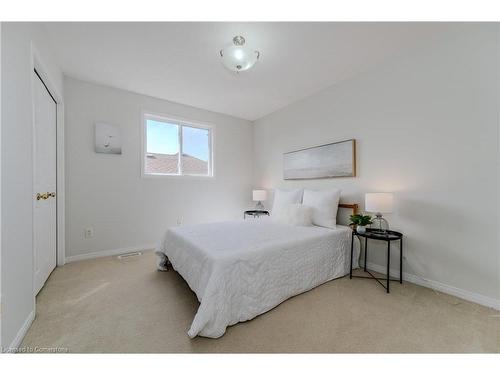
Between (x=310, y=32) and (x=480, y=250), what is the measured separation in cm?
250

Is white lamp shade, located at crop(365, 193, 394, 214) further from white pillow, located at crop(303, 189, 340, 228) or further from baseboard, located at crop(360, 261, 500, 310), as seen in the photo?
baseboard, located at crop(360, 261, 500, 310)

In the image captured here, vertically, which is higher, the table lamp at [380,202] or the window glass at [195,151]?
the window glass at [195,151]

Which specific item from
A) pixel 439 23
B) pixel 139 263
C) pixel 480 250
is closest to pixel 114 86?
pixel 139 263

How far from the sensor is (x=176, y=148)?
11.9ft

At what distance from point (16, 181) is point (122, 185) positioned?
72.5 inches

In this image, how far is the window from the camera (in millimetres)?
3381

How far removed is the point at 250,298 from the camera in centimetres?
153

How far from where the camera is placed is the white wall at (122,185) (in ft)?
8.90

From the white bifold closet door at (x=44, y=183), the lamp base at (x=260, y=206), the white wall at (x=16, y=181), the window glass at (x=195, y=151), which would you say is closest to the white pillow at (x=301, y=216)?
the lamp base at (x=260, y=206)

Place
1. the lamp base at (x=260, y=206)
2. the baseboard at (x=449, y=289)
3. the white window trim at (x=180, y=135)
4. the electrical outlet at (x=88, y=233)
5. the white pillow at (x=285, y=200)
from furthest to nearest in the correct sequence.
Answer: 1. the lamp base at (x=260, y=206)
2. the white window trim at (x=180, y=135)
3. the white pillow at (x=285, y=200)
4. the electrical outlet at (x=88, y=233)
5. the baseboard at (x=449, y=289)

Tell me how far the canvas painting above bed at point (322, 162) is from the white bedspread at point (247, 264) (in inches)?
35.4

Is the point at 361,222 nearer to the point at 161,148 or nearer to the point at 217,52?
the point at 217,52

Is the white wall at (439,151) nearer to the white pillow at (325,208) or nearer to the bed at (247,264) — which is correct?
the white pillow at (325,208)
